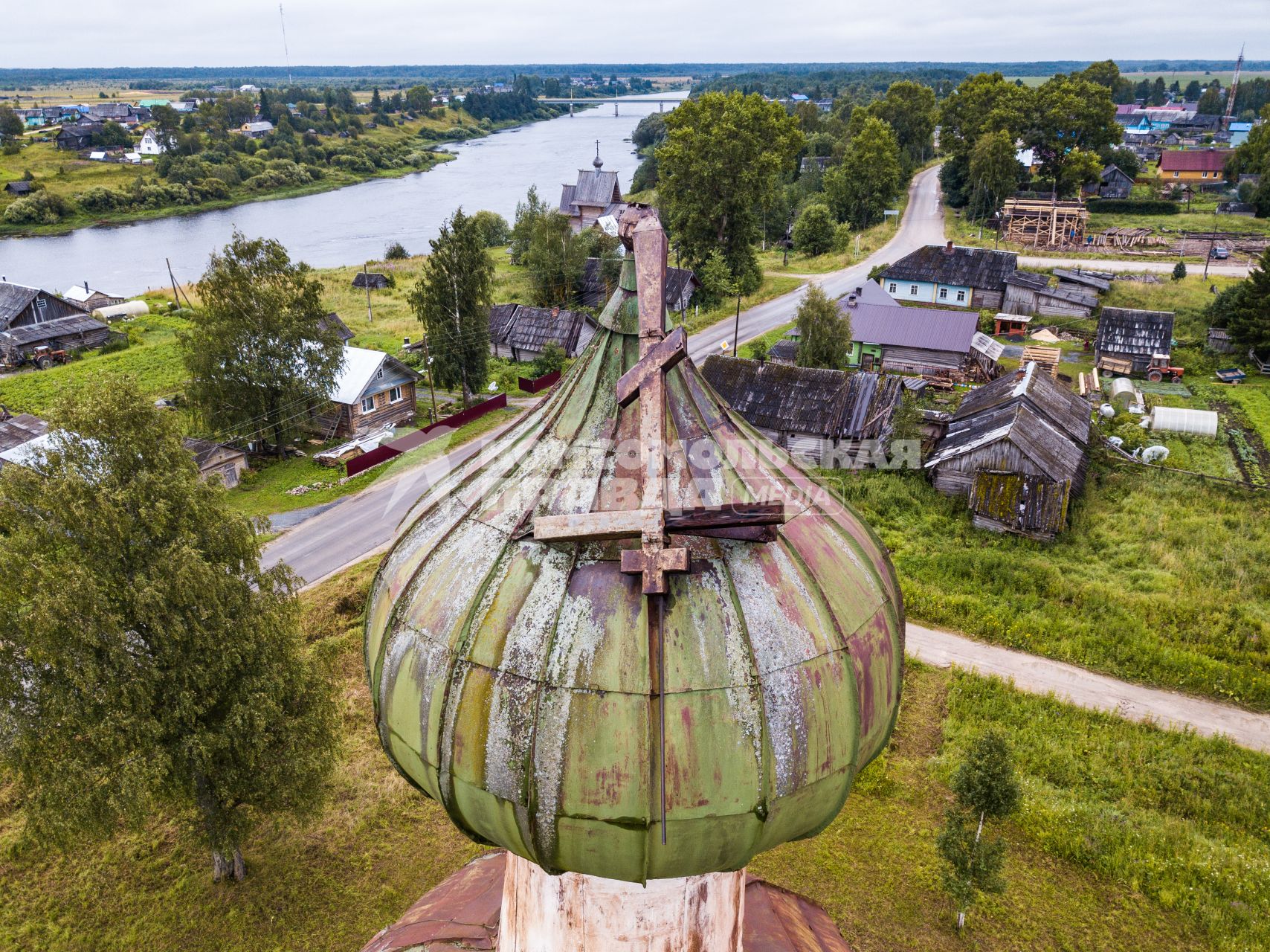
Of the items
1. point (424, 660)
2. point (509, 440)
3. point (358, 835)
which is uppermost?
point (509, 440)

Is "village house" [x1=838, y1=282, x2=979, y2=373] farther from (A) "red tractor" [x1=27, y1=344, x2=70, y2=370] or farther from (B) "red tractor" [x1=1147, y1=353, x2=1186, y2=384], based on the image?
(A) "red tractor" [x1=27, y1=344, x2=70, y2=370]

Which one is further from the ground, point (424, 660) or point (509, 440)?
point (509, 440)

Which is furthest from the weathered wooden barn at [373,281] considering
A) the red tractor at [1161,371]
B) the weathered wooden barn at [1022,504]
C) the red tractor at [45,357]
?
the red tractor at [1161,371]

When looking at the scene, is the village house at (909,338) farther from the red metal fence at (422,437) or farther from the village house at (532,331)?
the red metal fence at (422,437)

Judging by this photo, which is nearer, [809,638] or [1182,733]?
[809,638]

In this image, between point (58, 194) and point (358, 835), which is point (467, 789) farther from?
point (58, 194)

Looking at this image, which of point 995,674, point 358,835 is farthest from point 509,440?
point 995,674

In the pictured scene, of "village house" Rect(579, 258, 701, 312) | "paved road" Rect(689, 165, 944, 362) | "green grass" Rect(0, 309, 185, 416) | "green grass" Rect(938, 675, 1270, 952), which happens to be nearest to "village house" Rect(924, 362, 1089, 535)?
"green grass" Rect(938, 675, 1270, 952)

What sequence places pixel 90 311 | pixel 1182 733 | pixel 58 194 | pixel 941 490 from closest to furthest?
pixel 1182 733 < pixel 941 490 < pixel 90 311 < pixel 58 194

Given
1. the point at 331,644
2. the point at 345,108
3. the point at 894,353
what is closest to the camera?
the point at 331,644
